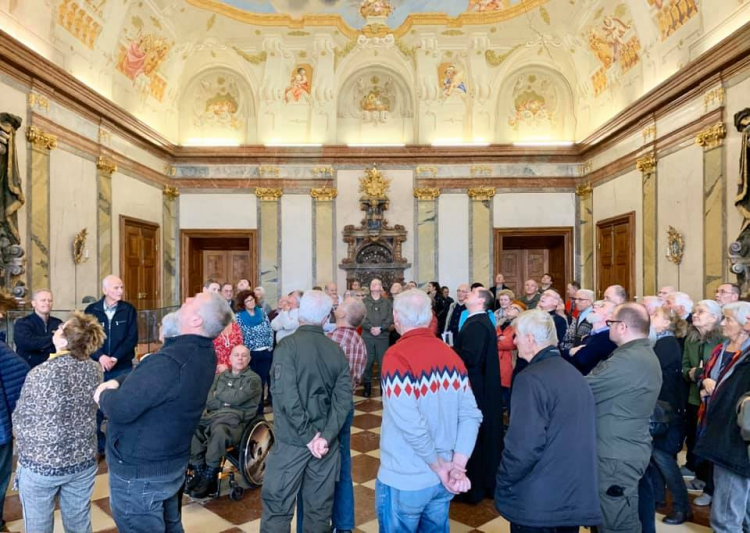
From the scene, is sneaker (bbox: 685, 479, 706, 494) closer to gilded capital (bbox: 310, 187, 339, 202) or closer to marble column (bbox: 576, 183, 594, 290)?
marble column (bbox: 576, 183, 594, 290)

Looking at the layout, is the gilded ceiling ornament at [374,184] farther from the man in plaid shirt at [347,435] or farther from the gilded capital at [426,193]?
the man in plaid shirt at [347,435]

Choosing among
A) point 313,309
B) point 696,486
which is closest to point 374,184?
point 696,486

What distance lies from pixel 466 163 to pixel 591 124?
3057 millimetres

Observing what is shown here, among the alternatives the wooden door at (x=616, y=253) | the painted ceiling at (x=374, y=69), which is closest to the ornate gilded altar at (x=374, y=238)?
the painted ceiling at (x=374, y=69)

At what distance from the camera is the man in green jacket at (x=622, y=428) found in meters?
2.87

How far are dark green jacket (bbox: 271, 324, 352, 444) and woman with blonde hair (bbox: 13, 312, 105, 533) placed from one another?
3.49 feet

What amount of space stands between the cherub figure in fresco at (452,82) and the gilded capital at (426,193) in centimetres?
235

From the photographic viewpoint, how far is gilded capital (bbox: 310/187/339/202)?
13.6 metres

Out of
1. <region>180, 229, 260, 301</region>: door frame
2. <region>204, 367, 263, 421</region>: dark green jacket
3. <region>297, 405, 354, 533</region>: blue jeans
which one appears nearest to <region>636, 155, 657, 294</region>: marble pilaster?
<region>204, 367, 263, 421</region>: dark green jacket

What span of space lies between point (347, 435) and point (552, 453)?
4.94ft

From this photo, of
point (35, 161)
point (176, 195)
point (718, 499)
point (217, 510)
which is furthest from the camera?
point (176, 195)

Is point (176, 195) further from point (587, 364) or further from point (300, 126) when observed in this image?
point (587, 364)

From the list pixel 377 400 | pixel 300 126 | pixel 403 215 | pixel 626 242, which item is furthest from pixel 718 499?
pixel 300 126

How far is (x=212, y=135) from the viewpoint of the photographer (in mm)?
13953
